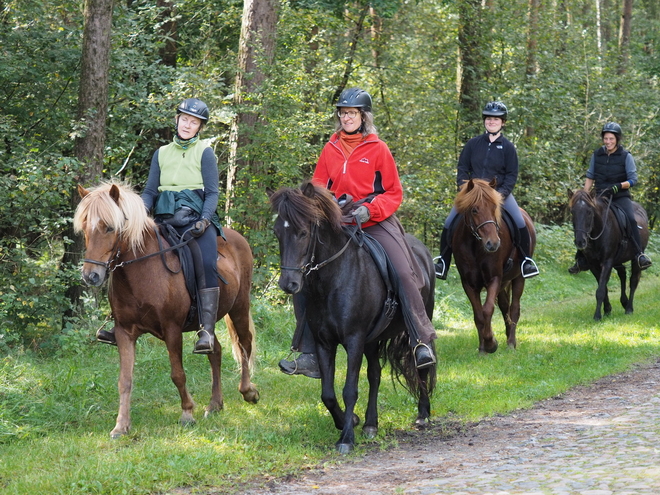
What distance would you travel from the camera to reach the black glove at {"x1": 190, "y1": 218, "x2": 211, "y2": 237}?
714cm

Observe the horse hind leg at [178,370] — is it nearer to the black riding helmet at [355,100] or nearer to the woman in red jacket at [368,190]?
the woman in red jacket at [368,190]

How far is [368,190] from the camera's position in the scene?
6.89 meters

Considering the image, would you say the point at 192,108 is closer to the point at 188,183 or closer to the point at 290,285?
the point at 188,183

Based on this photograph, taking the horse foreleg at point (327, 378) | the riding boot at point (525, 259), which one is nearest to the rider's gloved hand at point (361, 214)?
the horse foreleg at point (327, 378)

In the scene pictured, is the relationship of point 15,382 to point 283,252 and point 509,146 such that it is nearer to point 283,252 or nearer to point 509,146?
point 283,252

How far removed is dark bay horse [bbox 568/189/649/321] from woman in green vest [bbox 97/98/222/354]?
7.88 m

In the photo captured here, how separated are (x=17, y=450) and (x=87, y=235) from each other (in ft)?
6.00

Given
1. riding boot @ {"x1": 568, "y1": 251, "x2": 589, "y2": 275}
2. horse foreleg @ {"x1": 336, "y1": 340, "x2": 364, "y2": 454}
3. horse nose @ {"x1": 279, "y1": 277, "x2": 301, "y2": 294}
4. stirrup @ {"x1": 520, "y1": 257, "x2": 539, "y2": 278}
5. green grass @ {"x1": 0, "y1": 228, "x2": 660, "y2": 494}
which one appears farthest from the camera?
riding boot @ {"x1": 568, "y1": 251, "x2": 589, "y2": 275}

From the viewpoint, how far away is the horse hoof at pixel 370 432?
22.1 feet

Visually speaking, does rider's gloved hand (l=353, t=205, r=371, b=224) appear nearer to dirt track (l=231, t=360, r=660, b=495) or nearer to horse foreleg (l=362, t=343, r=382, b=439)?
horse foreleg (l=362, t=343, r=382, b=439)

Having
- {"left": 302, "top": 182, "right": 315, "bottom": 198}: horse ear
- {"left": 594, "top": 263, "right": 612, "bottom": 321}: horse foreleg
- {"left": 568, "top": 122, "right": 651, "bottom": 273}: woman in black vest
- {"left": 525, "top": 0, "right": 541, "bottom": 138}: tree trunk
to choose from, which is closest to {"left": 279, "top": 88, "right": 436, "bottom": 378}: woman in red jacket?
{"left": 302, "top": 182, "right": 315, "bottom": 198}: horse ear

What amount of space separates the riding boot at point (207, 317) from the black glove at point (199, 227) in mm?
535

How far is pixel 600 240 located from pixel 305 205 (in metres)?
9.08

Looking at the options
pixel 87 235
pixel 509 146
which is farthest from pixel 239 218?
pixel 87 235
